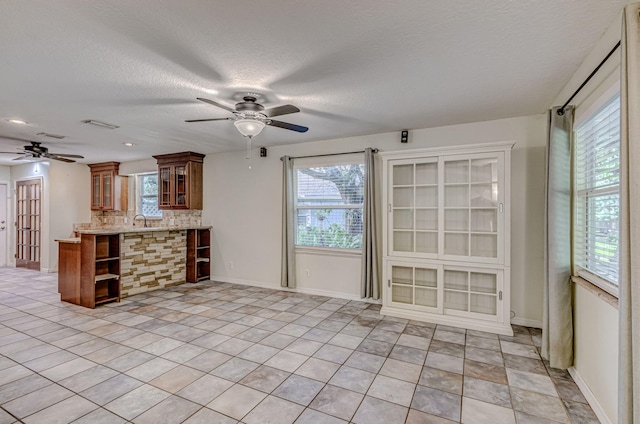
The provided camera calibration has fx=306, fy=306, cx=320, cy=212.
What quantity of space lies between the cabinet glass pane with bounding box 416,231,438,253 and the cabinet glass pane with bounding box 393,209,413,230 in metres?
0.16

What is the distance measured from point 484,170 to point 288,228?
2.91 meters

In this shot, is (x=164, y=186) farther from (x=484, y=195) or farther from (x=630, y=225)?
(x=630, y=225)

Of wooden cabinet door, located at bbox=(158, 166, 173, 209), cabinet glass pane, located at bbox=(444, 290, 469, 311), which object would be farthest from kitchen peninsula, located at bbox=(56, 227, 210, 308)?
cabinet glass pane, located at bbox=(444, 290, 469, 311)

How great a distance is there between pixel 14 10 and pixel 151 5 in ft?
2.56

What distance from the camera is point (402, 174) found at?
4.01 metres

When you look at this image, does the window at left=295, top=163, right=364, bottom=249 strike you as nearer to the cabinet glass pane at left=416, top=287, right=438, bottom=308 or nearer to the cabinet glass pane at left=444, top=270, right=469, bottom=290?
the cabinet glass pane at left=416, top=287, right=438, bottom=308

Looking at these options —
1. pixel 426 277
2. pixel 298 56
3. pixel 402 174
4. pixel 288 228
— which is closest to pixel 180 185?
pixel 288 228

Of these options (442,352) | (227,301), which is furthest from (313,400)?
(227,301)

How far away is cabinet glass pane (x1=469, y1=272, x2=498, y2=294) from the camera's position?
3.54 metres

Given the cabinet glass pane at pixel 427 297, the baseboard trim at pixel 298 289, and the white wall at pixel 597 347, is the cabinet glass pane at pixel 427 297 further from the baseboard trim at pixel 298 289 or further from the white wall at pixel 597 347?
the white wall at pixel 597 347

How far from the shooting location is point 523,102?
3.18 meters

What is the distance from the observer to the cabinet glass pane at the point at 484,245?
355 centimetres

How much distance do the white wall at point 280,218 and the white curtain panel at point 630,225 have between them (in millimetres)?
2438

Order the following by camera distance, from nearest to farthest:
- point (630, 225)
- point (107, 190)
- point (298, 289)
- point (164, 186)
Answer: point (630, 225)
point (298, 289)
point (164, 186)
point (107, 190)
